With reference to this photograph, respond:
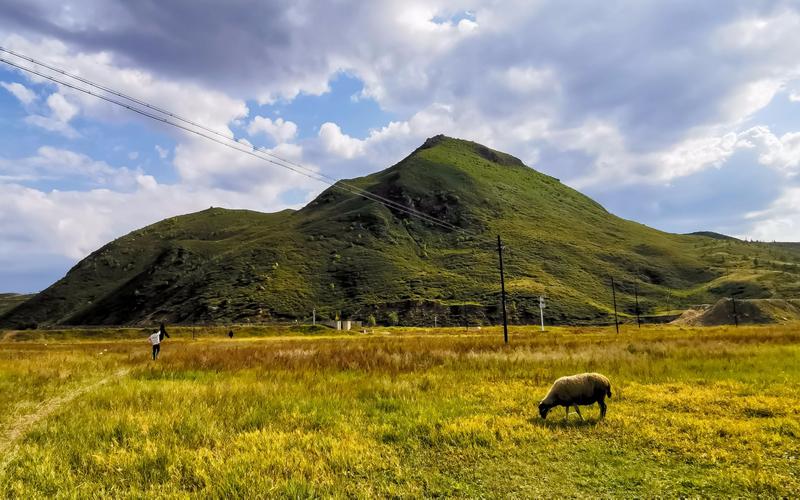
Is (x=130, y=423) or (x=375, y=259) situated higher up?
(x=375, y=259)

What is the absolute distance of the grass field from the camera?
6848mm

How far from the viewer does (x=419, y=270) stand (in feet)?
426

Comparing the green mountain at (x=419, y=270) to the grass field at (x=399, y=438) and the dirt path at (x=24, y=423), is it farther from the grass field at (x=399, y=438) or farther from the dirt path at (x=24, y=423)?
the dirt path at (x=24, y=423)

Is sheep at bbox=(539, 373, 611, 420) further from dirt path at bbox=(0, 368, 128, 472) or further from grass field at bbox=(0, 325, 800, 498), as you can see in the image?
dirt path at bbox=(0, 368, 128, 472)

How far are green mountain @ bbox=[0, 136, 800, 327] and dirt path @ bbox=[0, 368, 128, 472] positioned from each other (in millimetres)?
89970

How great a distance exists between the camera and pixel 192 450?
328 inches

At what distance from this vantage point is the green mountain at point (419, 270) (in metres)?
110

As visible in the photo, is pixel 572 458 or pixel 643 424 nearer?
pixel 572 458

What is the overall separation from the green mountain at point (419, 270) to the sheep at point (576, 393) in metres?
→ 91.3

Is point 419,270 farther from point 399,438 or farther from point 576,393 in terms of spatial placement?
point 399,438

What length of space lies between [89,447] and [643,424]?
38.1 feet

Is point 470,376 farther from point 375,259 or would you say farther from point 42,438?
point 375,259

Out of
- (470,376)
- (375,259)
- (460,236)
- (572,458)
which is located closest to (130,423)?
(572,458)

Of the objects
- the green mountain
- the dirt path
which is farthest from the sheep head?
the green mountain
